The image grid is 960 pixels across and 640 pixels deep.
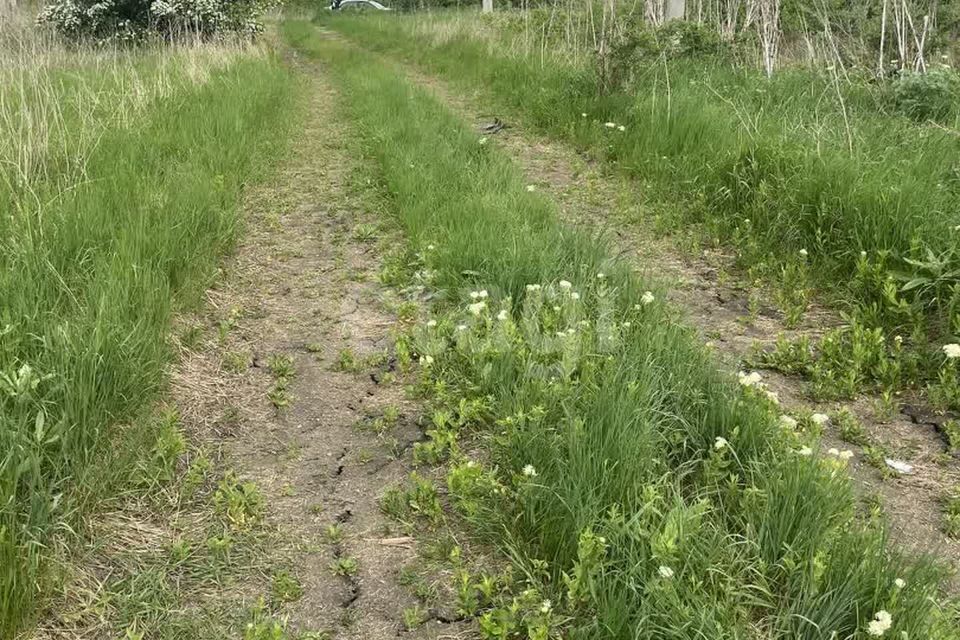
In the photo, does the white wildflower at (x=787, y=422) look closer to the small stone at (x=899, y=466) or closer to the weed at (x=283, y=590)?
the small stone at (x=899, y=466)

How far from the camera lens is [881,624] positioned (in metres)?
1.65

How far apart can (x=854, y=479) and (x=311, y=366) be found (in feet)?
7.80

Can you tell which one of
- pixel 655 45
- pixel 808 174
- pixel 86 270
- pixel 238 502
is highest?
pixel 655 45

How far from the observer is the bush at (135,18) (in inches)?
522

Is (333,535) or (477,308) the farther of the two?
(477,308)

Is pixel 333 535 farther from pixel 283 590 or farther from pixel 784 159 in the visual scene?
pixel 784 159

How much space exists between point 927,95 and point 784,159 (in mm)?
2078

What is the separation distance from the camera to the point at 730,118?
6016 mm

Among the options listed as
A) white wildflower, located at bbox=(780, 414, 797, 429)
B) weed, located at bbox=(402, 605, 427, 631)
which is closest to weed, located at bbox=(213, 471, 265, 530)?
weed, located at bbox=(402, 605, 427, 631)

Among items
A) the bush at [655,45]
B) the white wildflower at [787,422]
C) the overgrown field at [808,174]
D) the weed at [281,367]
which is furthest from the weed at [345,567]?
the bush at [655,45]

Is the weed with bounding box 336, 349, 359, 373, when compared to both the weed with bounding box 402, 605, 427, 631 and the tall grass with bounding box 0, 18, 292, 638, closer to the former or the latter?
the tall grass with bounding box 0, 18, 292, 638

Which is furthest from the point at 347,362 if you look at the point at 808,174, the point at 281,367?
the point at 808,174

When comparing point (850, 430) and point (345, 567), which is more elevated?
point (850, 430)

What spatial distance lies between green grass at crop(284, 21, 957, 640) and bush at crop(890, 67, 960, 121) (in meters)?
3.92
